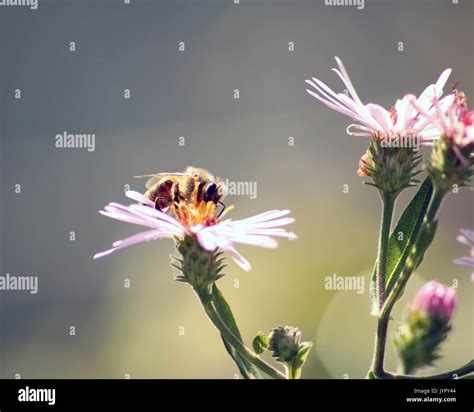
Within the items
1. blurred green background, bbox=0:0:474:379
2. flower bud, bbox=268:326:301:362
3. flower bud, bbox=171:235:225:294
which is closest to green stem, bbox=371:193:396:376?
flower bud, bbox=268:326:301:362

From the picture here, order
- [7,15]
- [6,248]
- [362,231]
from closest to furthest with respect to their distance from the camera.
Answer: [362,231], [6,248], [7,15]

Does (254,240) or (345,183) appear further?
(345,183)

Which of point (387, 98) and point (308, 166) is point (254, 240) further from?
point (387, 98)

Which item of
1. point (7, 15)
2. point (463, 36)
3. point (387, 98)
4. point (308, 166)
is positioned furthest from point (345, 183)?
point (7, 15)

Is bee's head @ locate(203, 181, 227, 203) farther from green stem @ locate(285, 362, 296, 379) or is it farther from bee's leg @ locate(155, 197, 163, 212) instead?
green stem @ locate(285, 362, 296, 379)

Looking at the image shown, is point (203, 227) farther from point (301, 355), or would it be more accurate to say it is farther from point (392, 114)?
point (392, 114)

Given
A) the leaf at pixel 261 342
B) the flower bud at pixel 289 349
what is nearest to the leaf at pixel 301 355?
the flower bud at pixel 289 349

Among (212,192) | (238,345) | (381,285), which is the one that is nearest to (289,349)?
(238,345)
